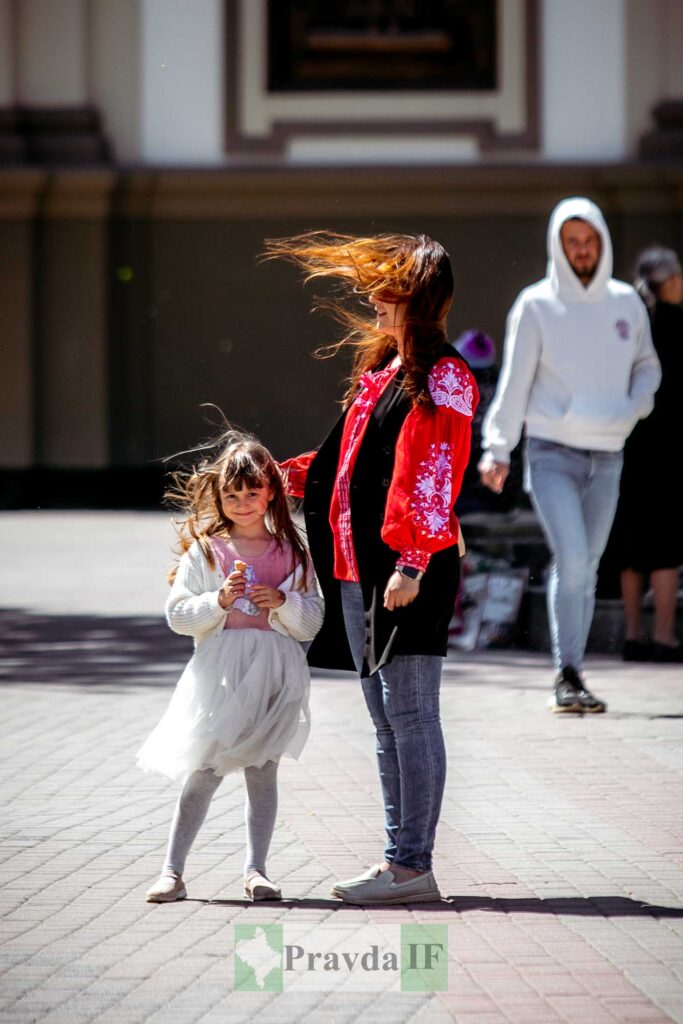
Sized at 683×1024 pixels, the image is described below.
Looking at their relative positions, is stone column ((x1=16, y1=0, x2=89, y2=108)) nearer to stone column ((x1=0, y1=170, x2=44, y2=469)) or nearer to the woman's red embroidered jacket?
stone column ((x1=0, y1=170, x2=44, y2=469))

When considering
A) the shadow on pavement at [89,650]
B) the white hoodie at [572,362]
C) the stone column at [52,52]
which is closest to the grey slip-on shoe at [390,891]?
the white hoodie at [572,362]

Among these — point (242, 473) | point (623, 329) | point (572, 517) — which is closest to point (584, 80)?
point (623, 329)

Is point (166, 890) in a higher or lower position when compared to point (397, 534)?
lower

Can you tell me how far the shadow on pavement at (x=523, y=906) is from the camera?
15.4ft

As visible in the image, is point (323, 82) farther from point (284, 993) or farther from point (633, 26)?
point (284, 993)

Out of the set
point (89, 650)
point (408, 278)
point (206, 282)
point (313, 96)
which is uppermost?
point (313, 96)

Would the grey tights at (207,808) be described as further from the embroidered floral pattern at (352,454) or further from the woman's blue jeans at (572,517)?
the woman's blue jeans at (572,517)

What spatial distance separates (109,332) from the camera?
70.2 feet

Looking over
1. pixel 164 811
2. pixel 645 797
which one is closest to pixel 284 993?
pixel 164 811

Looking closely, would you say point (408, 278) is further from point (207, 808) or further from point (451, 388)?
point (207, 808)

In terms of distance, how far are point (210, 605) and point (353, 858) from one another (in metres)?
0.97

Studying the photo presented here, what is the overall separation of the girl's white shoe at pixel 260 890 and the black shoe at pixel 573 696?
3.14 meters

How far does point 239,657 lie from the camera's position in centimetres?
482

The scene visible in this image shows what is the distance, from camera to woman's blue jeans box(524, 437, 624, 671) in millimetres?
7605
